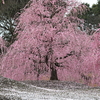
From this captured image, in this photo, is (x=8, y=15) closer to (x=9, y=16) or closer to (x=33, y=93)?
(x=9, y=16)

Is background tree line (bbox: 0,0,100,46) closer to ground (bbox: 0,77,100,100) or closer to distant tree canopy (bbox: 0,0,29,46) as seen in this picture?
distant tree canopy (bbox: 0,0,29,46)

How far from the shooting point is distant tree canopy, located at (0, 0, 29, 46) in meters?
15.2

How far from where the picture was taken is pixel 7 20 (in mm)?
16391

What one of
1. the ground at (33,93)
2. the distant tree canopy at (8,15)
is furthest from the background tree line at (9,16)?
the ground at (33,93)

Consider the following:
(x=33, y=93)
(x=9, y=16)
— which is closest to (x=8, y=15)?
(x=9, y=16)

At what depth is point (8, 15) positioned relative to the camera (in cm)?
1571

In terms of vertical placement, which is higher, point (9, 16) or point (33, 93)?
point (9, 16)

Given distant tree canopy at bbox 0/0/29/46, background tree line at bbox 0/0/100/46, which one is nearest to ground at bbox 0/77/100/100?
background tree line at bbox 0/0/100/46

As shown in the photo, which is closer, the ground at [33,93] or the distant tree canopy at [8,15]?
the ground at [33,93]

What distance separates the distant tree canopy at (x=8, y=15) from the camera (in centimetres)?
1516

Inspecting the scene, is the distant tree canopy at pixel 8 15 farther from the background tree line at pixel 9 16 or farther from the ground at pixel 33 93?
the ground at pixel 33 93

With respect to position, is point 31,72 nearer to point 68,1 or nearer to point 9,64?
point 9,64

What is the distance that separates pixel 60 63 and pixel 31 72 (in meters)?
1.18

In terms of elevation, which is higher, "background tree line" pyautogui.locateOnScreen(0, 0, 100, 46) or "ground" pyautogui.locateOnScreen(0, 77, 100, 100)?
"background tree line" pyautogui.locateOnScreen(0, 0, 100, 46)
